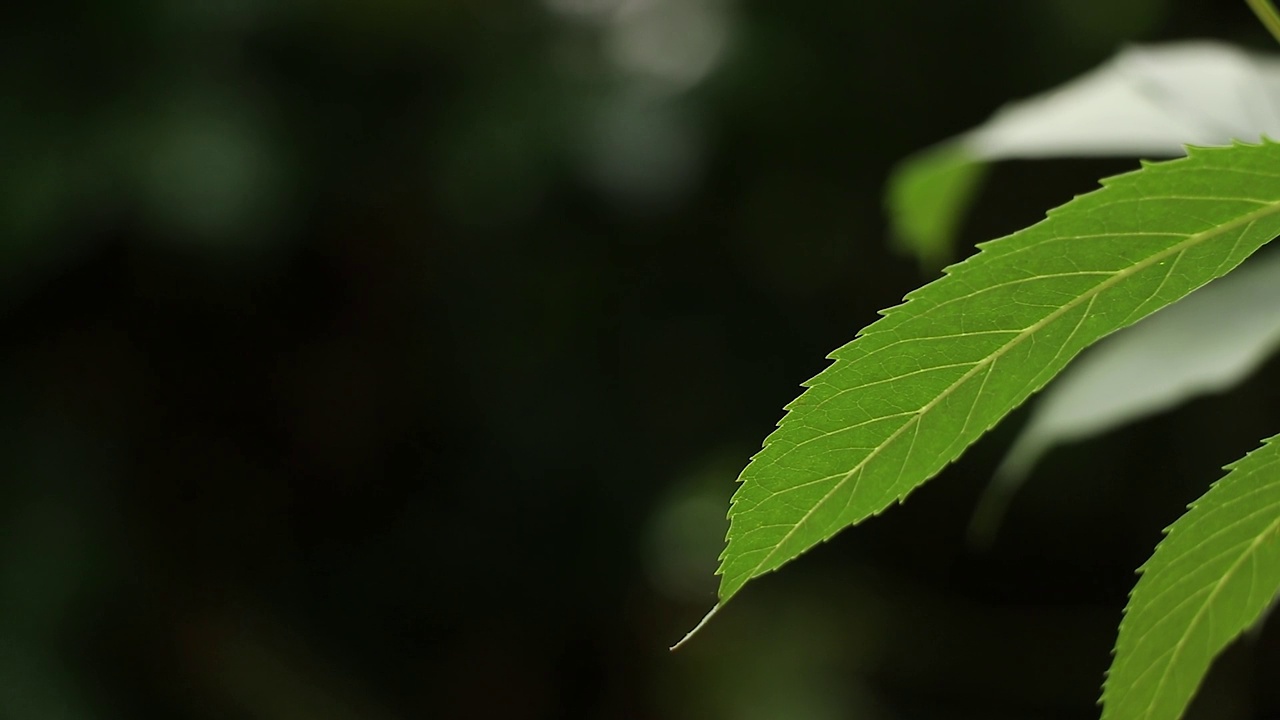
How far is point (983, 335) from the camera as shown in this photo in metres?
0.23

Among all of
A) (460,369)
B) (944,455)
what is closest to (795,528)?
(944,455)

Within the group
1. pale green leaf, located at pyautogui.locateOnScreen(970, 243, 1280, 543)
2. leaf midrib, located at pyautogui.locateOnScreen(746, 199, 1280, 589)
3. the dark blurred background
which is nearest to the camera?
leaf midrib, located at pyautogui.locateOnScreen(746, 199, 1280, 589)

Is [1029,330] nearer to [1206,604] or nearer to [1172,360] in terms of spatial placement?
[1206,604]

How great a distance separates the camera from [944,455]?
9.4 inches

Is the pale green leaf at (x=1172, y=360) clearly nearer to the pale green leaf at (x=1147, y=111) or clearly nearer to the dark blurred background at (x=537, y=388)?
the pale green leaf at (x=1147, y=111)

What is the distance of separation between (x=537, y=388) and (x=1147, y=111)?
1.33 m

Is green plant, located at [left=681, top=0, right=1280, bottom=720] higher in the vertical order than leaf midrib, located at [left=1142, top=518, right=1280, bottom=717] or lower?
higher

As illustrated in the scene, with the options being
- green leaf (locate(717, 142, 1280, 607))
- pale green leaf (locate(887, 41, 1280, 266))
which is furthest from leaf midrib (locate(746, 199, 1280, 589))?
pale green leaf (locate(887, 41, 1280, 266))

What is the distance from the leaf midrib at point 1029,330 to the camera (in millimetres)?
227

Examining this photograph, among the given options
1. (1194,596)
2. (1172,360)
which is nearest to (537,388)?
(1172,360)

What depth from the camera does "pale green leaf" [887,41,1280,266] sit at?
46 centimetres

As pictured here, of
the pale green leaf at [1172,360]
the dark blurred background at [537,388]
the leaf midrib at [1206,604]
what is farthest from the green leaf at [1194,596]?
the dark blurred background at [537,388]

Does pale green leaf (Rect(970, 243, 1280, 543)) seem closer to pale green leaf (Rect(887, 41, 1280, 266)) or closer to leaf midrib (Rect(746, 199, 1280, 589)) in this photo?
pale green leaf (Rect(887, 41, 1280, 266))

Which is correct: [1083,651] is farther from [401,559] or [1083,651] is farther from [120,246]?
[120,246]
